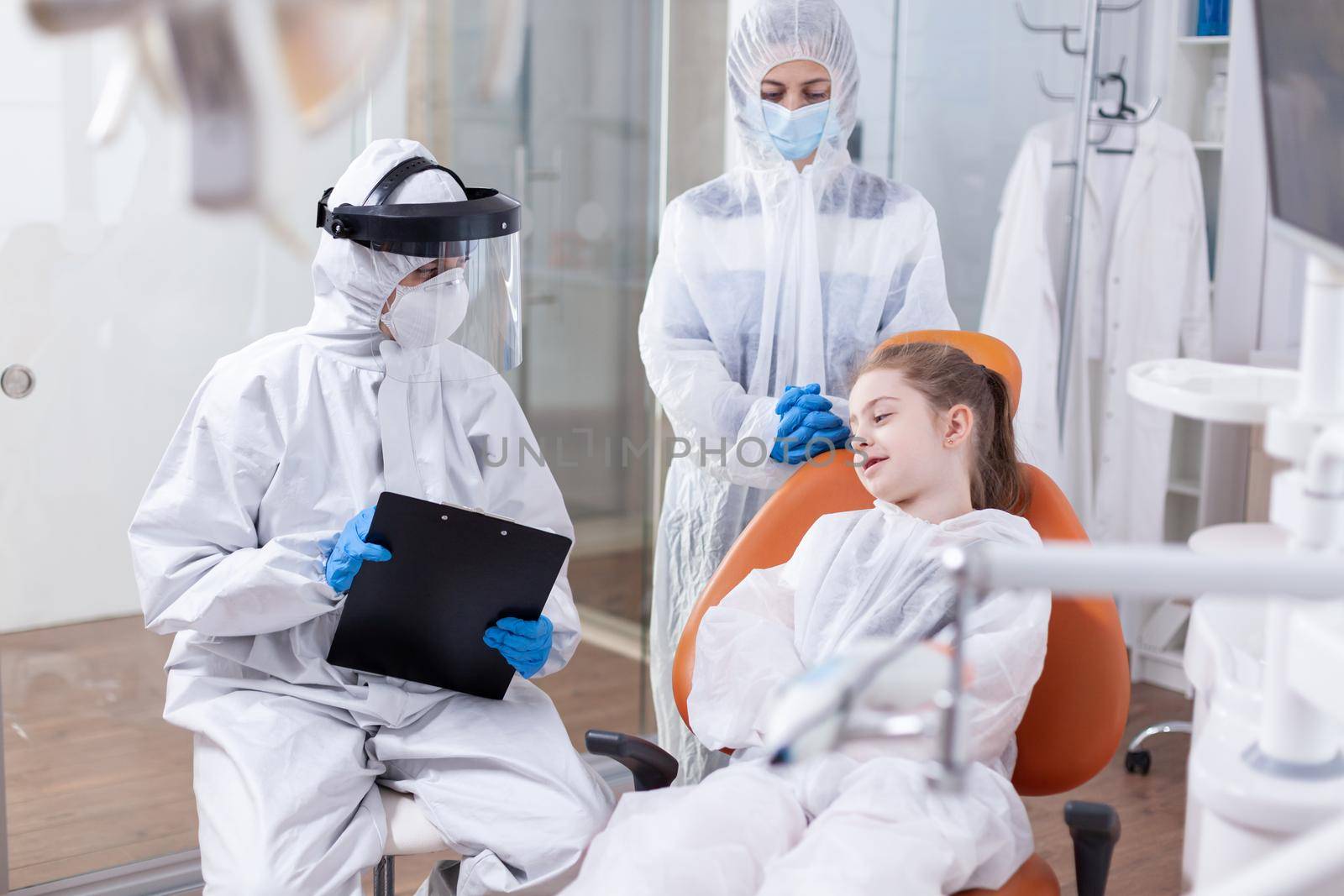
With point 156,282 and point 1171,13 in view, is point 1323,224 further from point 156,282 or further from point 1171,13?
point 1171,13

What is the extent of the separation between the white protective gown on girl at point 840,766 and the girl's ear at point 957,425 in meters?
0.11

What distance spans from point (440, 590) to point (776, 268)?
34.5 inches

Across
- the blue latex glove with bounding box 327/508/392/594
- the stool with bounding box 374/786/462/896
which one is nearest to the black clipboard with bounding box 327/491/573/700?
the blue latex glove with bounding box 327/508/392/594

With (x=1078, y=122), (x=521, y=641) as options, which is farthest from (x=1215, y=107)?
(x=521, y=641)

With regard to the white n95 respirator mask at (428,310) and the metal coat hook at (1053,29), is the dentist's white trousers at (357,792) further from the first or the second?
the metal coat hook at (1053,29)

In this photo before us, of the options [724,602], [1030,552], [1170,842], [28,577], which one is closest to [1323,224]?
[1030,552]

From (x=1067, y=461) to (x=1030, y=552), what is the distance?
2.80 m

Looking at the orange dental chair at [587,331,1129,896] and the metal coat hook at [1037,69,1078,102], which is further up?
the metal coat hook at [1037,69,1078,102]

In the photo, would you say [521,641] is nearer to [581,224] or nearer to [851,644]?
[851,644]

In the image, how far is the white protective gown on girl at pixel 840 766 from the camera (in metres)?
1.29

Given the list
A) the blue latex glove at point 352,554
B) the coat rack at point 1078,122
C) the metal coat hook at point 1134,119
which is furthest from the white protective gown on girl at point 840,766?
the metal coat hook at point 1134,119

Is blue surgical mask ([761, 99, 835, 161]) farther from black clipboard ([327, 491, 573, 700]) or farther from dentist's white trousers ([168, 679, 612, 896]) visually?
dentist's white trousers ([168, 679, 612, 896])

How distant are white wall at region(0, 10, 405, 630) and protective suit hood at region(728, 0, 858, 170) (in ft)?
2.51

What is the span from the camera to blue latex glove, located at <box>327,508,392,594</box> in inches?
63.1
